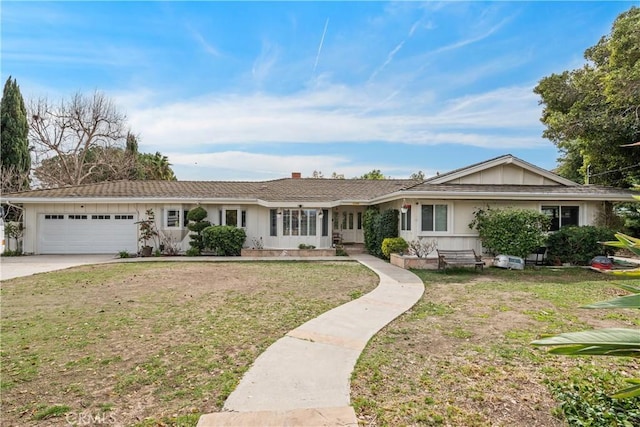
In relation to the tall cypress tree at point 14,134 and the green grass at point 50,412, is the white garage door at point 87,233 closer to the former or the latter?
the tall cypress tree at point 14,134

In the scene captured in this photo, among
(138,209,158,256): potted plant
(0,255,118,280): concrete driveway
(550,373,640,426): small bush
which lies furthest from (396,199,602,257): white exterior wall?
(0,255,118,280): concrete driveway

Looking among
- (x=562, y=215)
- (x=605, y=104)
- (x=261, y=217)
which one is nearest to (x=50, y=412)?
(x=261, y=217)

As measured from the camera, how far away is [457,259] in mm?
13367

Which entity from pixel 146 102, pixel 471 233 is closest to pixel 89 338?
pixel 146 102

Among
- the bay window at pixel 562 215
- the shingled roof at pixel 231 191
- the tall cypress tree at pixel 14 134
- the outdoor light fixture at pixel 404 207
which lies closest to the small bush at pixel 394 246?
the outdoor light fixture at pixel 404 207

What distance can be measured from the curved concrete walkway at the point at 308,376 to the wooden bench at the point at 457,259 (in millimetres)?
6601

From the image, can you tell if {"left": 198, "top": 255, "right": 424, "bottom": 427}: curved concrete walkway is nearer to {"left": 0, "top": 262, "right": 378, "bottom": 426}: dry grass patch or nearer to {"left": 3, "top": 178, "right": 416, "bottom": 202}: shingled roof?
{"left": 0, "top": 262, "right": 378, "bottom": 426}: dry grass patch

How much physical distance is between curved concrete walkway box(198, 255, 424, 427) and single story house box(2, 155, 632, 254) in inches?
334

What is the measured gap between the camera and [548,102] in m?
20.4

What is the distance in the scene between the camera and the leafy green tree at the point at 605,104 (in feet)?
49.6

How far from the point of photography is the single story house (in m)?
14.8

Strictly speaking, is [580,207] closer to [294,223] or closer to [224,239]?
[294,223]

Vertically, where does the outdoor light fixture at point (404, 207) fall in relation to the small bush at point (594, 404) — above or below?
above

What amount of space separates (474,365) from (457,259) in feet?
30.0
